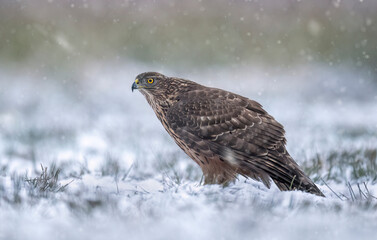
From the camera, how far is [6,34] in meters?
12.8

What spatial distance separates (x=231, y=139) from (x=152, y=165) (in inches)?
68.8

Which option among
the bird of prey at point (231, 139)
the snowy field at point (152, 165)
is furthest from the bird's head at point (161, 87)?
the snowy field at point (152, 165)

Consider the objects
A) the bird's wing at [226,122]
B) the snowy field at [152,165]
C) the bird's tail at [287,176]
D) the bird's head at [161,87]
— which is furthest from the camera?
the bird's head at [161,87]

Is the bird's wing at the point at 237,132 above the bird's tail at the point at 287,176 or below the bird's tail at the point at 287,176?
above

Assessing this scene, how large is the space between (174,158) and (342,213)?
3.65 meters

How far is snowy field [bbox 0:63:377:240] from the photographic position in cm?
349

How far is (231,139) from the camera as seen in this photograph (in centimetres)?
540

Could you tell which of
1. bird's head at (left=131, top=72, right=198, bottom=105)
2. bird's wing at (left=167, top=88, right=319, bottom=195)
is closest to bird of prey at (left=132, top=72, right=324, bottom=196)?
bird's wing at (left=167, top=88, right=319, bottom=195)

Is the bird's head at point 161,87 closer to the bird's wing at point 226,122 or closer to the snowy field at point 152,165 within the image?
the bird's wing at point 226,122

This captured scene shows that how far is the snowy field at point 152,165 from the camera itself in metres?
3.49

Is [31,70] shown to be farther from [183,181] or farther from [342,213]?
[342,213]

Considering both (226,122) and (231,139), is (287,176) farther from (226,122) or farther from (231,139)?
(226,122)

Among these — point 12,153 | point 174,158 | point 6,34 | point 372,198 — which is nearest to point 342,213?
point 372,198

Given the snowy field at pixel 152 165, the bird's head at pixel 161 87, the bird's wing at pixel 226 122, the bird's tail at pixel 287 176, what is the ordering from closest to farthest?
the snowy field at pixel 152 165
the bird's tail at pixel 287 176
the bird's wing at pixel 226 122
the bird's head at pixel 161 87
